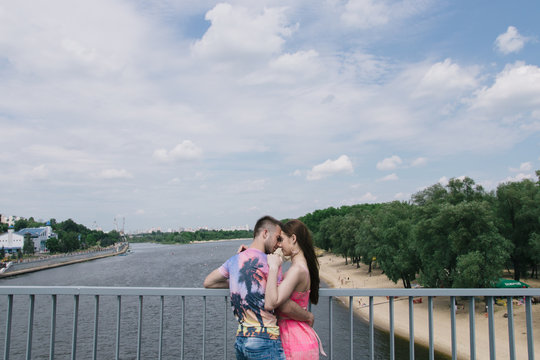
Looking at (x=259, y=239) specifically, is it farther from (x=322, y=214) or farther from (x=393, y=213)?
(x=322, y=214)

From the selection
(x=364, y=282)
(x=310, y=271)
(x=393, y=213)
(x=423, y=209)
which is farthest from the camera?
(x=364, y=282)

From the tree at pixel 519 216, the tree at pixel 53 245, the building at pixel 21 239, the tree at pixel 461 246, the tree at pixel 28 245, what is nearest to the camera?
the tree at pixel 461 246

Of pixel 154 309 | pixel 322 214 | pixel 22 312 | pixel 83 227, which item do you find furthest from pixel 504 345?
pixel 83 227

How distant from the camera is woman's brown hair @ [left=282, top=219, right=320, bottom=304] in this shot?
3.09 m

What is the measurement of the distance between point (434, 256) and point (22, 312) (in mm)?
38292

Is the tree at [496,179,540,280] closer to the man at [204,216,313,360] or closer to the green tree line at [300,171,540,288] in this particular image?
the green tree line at [300,171,540,288]

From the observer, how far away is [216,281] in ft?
10.9

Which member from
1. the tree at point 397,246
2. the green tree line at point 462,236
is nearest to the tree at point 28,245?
the green tree line at point 462,236

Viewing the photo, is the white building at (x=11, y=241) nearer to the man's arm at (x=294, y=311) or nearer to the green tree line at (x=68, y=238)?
the green tree line at (x=68, y=238)

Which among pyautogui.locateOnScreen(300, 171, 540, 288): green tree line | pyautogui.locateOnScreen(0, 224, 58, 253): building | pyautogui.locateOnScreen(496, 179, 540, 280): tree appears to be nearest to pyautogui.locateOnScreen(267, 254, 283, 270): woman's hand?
pyautogui.locateOnScreen(300, 171, 540, 288): green tree line

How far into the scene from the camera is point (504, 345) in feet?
72.8

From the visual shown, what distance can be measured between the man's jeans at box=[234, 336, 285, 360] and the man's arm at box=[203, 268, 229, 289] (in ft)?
1.83

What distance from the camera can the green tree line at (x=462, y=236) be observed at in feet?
95.2

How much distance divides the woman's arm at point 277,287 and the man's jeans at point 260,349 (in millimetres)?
261
